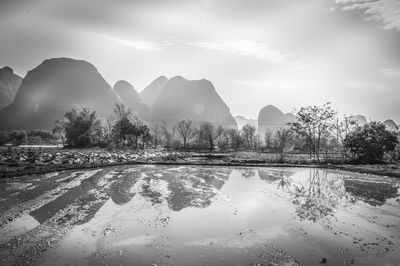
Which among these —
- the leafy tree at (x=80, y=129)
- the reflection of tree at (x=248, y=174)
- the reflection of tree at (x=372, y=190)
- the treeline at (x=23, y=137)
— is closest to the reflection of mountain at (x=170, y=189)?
the reflection of tree at (x=248, y=174)

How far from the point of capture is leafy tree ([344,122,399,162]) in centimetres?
5188

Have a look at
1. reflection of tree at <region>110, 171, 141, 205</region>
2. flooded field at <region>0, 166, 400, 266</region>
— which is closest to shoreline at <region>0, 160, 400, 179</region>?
flooded field at <region>0, 166, 400, 266</region>

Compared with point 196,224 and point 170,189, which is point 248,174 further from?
point 196,224

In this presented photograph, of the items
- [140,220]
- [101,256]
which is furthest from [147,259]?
[140,220]

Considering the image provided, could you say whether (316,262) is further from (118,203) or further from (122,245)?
(118,203)

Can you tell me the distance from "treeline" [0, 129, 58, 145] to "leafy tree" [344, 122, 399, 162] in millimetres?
110926

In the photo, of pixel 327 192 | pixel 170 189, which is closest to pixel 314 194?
pixel 327 192

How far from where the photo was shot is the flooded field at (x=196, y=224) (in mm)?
11734

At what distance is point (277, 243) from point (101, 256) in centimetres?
847

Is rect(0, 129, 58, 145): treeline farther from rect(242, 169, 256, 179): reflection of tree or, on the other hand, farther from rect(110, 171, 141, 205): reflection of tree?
rect(242, 169, 256, 179): reflection of tree

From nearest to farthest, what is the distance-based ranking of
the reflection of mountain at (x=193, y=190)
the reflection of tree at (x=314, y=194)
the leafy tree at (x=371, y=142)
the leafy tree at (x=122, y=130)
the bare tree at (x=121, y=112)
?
the reflection of tree at (x=314, y=194) → the reflection of mountain at (x=193, y=190) → the leafy tree at (x=371, y=142) → the leafy tree at (x=122, y=130) → the bare tree at (x=121, y=112)

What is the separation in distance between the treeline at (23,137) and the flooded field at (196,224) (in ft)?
289

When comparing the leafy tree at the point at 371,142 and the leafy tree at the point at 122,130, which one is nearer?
the leafy tree at the point at 371,142

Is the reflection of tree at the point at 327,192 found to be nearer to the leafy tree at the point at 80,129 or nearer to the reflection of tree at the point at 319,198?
the reflection of tree at the point at 319,198
